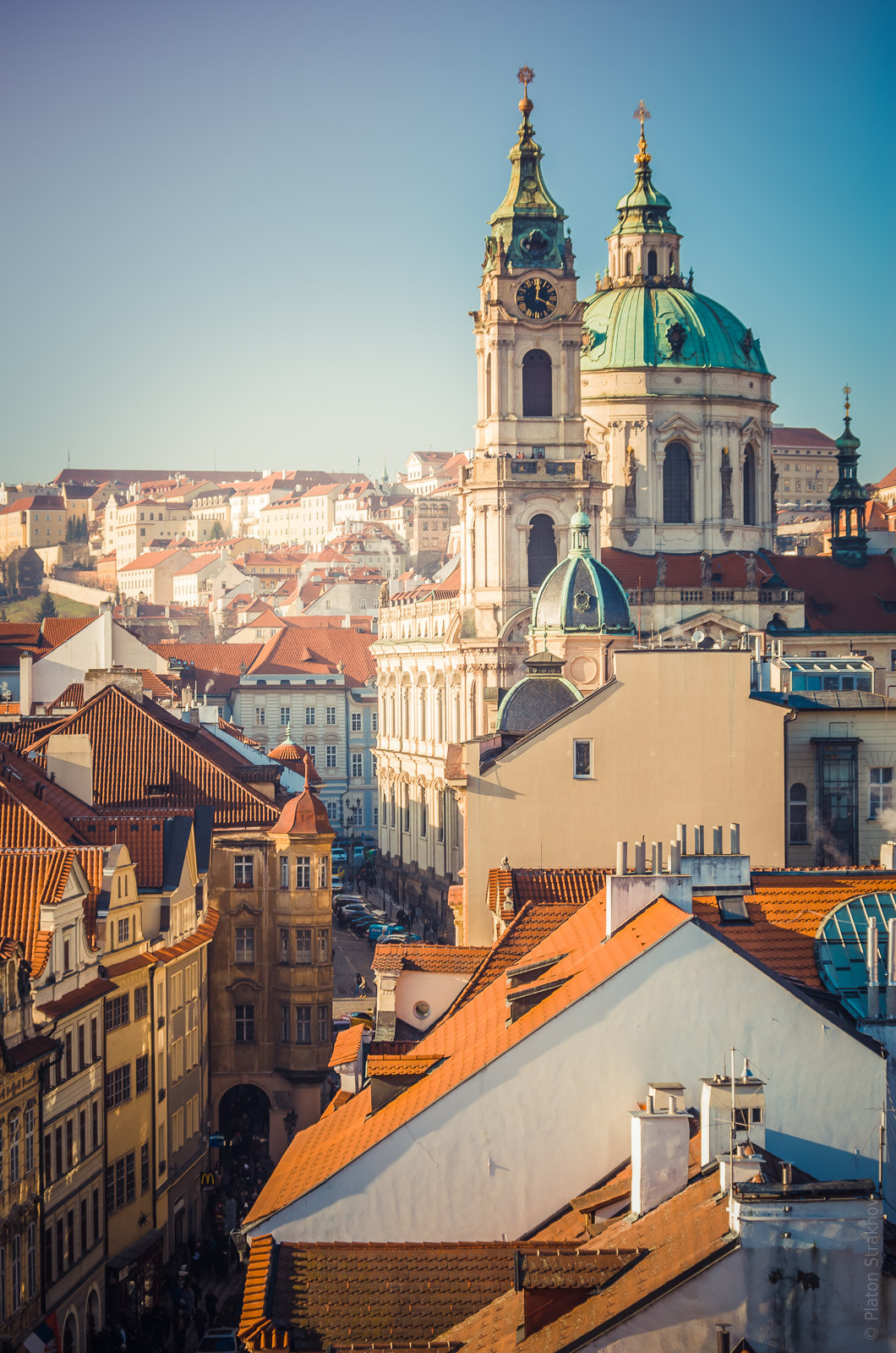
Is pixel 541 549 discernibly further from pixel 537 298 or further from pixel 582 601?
pixel 582 601

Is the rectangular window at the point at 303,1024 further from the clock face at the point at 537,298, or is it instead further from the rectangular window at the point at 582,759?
the clock face at the point at 537,298

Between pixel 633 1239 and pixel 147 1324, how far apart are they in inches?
819

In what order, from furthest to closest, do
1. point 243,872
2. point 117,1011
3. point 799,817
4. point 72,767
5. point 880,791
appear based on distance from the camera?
point 243,872, point 72,767, point 880,791, point 799,817, point 117,1011

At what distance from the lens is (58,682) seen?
83688 mm

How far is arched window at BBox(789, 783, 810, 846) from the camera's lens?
39438 mm

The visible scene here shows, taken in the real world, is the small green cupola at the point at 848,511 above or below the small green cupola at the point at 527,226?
below

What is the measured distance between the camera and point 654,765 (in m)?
37.6

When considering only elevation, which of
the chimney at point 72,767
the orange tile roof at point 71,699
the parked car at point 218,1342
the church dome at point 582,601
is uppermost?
the church dome at point 582,601

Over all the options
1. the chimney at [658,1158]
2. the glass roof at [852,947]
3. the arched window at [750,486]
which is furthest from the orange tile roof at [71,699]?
the chimney at [658,1158]

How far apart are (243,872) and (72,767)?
546 cm

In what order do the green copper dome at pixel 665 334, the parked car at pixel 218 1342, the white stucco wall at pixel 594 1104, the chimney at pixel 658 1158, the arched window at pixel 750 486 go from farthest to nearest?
the arched window at pixel 750 486, the green copper dome at pixel 665 334, the parked car at pixel 218 1342, the white stucco wall at pixel 594 1104, the chimney at pixel 658 1158

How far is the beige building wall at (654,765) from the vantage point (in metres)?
37.5

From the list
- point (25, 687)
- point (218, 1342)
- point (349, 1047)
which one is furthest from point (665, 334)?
point (218, 1342)

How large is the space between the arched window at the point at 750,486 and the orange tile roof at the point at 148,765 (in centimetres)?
5402
